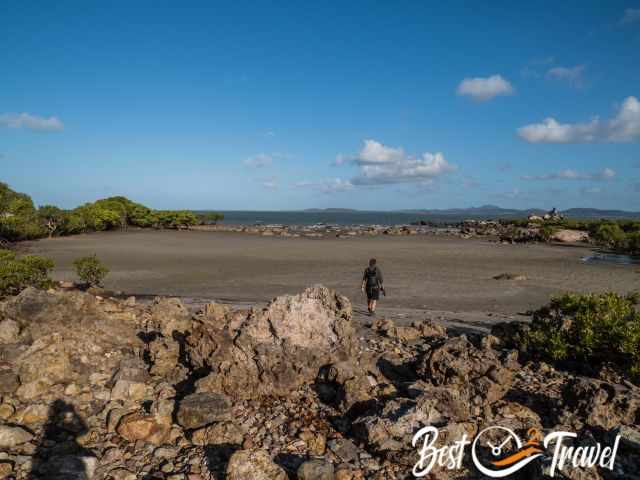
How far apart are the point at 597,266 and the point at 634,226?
30352 mm

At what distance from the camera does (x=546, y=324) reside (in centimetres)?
995

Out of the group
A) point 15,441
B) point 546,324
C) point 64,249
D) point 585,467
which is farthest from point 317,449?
point 64,249

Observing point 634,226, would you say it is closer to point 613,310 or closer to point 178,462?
point 613,310

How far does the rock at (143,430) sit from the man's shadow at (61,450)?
517 mm

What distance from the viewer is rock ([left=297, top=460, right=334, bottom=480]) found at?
508 cm

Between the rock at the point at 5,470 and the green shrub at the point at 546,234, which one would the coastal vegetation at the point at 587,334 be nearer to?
the rock at the point at 5,470

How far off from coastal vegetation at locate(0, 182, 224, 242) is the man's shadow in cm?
4285

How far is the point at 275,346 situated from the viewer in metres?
7.82

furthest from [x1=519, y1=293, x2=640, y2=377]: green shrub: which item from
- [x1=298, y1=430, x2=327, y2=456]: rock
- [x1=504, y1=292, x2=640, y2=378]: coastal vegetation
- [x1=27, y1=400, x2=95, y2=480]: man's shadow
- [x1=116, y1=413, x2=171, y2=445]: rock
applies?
[x1=27, y1=400, x2=95, y2=480]: man's shadow

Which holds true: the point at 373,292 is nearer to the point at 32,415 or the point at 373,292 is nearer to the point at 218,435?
the point at 218,435

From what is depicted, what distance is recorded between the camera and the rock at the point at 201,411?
20.5 feet

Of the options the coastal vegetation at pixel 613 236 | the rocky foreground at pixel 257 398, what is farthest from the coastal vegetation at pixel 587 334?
the coastal vegetation at pixel 613 236

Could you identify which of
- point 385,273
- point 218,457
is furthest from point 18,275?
point 385,273

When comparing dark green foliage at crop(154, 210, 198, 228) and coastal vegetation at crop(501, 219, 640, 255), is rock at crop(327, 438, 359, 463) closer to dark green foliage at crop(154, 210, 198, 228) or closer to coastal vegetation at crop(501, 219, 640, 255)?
coastal vegetation at crop(501, 219, 640, 255)
